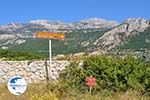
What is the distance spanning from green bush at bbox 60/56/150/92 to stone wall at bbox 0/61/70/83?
198 centimetres

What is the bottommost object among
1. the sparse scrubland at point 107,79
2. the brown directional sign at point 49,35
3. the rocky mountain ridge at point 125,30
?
the sparse scrubland at point 107,79

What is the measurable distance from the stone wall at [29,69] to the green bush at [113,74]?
198 centimetres

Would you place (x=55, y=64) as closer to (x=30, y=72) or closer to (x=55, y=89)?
(x=30, y=72)

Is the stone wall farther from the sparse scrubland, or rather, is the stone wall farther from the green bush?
the green bush

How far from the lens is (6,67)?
21719 millimetres

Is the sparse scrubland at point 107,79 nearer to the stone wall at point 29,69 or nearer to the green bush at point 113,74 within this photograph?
the green bush at point 113,74

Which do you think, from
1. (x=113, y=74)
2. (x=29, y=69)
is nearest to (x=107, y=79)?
(x=113, y=74)

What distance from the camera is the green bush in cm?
1741

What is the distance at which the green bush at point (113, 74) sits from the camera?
17406 mm

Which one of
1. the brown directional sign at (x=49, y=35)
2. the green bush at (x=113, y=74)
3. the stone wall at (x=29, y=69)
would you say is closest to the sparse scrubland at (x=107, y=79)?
the green bush at (x=113, y=74)

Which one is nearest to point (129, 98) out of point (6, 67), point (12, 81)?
point (12, 81)

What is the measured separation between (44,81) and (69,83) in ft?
11.0

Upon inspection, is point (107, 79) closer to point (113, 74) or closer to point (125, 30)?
point (113, 74)

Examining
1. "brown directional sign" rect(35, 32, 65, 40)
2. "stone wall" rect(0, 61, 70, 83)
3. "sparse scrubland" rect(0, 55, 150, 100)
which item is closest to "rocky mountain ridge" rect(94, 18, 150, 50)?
"stone wall" rect(0, 61, 70, 83)
